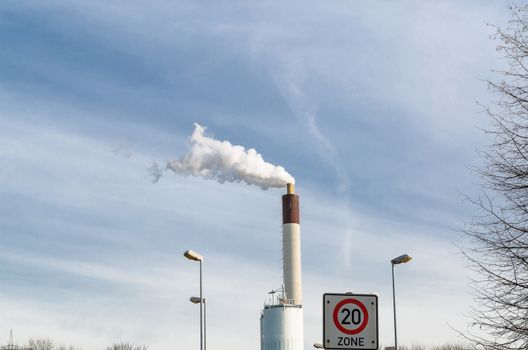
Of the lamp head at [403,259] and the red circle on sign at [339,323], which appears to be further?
the lamp head at [403,259]

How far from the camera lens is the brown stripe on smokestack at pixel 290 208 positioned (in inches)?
3323

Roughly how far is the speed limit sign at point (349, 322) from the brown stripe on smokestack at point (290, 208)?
73091 mm

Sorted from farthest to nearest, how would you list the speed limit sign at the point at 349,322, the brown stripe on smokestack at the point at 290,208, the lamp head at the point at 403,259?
1. the brown stripe on smokestack at the point at 290,208
2. the lamp head at the point at 403,259
3. the speed limit sign at the point at 349,322

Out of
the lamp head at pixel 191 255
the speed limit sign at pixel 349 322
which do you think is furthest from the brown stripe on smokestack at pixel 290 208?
the speed limit sign at pixel 349 322

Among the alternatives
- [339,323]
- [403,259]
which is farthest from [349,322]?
[403,259]

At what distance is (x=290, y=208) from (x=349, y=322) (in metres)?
74.1

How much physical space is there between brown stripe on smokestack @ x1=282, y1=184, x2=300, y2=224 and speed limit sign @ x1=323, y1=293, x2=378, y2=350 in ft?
240

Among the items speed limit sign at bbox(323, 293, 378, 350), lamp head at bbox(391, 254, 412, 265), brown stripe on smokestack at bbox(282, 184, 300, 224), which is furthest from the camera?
brown stripe on smokestack at bbox(282, 184, 300, 224)

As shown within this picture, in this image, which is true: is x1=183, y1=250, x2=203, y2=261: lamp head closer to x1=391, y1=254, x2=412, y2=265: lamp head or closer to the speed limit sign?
x1=391, y1=254, x2=412, y2=265: lamp head

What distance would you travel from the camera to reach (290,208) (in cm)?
8494

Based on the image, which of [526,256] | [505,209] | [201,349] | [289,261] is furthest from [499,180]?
[289,261]

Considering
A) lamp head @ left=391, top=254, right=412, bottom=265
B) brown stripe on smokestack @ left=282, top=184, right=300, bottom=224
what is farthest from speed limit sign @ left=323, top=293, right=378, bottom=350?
brown stripe on smokestack @ left=282, top=184, right=300, bottom=224

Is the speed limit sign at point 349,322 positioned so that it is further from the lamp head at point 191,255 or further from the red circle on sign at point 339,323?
the lamp head at point 191,255

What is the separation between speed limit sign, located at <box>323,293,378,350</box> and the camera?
35.7 ft
